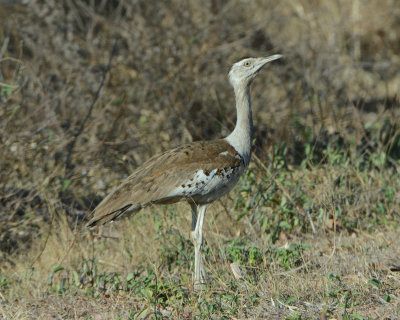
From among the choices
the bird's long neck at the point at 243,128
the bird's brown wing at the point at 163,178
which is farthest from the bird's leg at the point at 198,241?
the bird's long neck at the point at 243,128

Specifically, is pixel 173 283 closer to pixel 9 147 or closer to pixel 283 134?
pixel 9 147

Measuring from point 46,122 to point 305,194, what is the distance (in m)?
2.09

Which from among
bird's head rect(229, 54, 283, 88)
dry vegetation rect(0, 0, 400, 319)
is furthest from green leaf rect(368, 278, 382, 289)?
bird's head rect(229, 54, 283, 88)

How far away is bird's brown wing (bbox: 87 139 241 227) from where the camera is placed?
385cm

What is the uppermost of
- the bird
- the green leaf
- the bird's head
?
the bird's head

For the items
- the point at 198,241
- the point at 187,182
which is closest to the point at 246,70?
the point at 187,182

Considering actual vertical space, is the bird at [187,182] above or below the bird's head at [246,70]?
below

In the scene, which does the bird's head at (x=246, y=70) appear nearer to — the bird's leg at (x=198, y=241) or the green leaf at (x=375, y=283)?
the bird's leg at (x=198, y=241)

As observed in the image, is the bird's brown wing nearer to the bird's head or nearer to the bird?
the bird

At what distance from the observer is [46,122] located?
5.14 m

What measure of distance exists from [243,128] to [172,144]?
1.86 metres

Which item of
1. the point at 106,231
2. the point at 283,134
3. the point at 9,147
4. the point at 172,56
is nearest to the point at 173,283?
the point at 106,231

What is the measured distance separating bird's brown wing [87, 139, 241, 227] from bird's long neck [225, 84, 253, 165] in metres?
0.09

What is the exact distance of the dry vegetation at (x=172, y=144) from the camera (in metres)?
3.58
